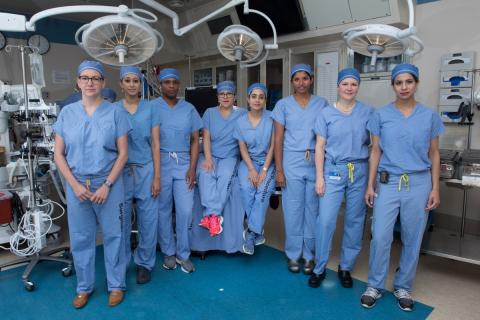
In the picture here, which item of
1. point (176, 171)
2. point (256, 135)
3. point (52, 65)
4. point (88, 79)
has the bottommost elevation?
point (176, 171)

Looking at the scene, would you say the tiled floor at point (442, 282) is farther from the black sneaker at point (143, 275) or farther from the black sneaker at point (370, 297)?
the black sneaker at point (143, 275)

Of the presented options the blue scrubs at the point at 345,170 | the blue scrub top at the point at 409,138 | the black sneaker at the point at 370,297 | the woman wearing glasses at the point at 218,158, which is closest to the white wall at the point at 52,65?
the woman wearing glasses at the point at 218,158

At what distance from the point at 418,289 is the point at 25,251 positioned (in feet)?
8.31

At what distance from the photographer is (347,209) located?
2225mm

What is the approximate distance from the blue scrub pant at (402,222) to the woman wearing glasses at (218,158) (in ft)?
3.34

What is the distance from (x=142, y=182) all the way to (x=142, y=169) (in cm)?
8

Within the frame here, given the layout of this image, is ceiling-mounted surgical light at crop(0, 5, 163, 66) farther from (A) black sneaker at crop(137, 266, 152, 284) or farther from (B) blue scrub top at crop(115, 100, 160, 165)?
(A) black sneaker at crop(137, 266, 152, 284)

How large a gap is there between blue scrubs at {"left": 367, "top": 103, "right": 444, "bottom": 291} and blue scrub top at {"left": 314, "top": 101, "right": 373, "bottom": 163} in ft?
0.37

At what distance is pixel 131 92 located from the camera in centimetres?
225

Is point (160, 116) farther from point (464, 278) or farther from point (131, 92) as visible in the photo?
point (464, 278)

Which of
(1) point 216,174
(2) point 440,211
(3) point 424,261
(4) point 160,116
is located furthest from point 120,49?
(2) point 440,211

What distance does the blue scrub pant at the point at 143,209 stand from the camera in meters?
2.23

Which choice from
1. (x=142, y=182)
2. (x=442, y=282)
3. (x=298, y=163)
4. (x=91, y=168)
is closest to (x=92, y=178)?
(x=91, y=168)

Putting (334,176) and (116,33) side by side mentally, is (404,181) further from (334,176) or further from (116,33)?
(116,33)
